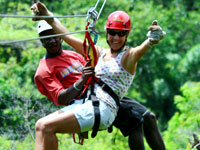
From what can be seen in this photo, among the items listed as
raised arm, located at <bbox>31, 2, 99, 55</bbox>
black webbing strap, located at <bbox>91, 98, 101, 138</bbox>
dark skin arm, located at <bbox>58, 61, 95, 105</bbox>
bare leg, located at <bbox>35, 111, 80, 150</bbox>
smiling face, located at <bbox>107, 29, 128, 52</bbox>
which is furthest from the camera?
raised arm, located at <bbox>31, 2, 99, 55</bbox>

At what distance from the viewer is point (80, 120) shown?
3609 mm

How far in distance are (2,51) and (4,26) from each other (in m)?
0.81

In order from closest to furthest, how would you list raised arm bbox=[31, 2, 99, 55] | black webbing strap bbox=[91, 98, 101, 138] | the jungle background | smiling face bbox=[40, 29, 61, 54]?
black webbing strap bbox=[91, 98, 101, 138] → raised arm bbox=[31, 2, 99, 55] → smiling face bbox=[40, 29, 61, 54] → the jungle background

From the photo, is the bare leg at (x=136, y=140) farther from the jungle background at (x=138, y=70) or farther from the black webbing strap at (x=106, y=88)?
the jungle background at (x=138, y=70)

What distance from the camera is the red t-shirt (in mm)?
4090

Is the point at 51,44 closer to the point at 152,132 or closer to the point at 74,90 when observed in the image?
the point at 74,90

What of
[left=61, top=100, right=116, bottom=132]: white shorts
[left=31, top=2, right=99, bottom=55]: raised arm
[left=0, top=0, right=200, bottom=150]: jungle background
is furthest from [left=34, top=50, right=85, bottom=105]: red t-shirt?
[left=0, top=0, right=200, bottom=150]: jungle background

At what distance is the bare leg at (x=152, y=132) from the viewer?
15.0ft

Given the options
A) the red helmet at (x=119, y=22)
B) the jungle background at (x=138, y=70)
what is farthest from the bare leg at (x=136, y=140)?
the jungle background at (x=138, y=70)

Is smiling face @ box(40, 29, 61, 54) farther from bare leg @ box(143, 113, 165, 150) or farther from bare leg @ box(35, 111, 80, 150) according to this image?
bare leg @ box(143, 113, 165, 150)

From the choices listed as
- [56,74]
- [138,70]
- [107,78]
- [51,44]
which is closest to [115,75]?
[107,78]

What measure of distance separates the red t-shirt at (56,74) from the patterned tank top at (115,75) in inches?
17.3

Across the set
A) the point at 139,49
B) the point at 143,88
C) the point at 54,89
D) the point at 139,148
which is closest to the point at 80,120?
the point at 54,89

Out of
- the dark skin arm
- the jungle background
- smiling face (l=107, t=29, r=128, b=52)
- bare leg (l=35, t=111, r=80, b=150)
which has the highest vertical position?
smiling face (l=107, t=29, r=128, b=52)
